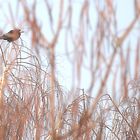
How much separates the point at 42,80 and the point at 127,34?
1553mm

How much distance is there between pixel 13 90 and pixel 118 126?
0.80 meters

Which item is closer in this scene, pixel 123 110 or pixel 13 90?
pixel 13 90

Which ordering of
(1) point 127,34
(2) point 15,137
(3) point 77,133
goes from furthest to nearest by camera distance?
(2) point 15,137
(3) point 77,133
(1) point 127,34

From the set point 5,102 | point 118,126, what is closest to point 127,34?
point 5,102

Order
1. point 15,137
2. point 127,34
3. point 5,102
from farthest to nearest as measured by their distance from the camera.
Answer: point 5,102 < point 15,137 < point 127,34

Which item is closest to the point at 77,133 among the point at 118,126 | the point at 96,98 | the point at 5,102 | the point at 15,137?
the point at 96,98

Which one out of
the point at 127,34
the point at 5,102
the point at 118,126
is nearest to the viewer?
the point at 127,34

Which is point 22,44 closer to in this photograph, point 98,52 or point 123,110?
point 123,110

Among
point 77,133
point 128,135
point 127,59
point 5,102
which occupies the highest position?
point 5,102

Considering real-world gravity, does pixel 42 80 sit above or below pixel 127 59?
above

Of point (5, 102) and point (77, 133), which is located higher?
point (5, 102)

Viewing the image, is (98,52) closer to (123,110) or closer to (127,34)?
(127,34)

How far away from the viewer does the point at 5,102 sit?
2.13 meters

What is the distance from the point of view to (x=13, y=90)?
219 centimetres
